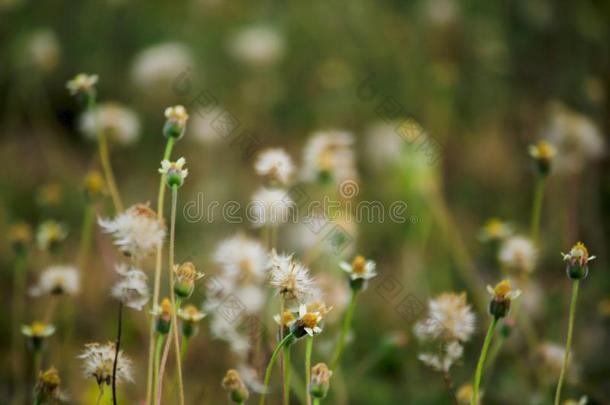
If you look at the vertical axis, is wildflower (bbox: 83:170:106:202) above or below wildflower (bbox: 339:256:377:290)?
above

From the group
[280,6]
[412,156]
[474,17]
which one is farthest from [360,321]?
[280,6]

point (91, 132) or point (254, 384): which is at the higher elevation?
point (91, 132)

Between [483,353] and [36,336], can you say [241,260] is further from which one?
[483,353]

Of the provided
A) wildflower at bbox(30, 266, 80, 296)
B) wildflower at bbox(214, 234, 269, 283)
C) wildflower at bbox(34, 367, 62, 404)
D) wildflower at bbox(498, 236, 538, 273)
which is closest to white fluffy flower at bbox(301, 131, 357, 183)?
wildflower at bbox(214, 234, 269, 283)

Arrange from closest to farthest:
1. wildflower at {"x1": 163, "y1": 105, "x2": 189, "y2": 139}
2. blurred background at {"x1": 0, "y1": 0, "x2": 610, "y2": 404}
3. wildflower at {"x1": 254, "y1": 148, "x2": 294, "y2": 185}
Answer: wildflower at {"x1": 163, "y1": 105, "x2": 189, "y2": 139}
wildflower at {"x1": 254, "y1": 148, "x2": 294, "y2": 185}
blurred background at {"x1": 0, "y1": 0, "x2": 610, "y2": 404}

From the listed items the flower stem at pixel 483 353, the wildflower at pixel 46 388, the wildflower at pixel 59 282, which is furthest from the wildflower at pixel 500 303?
the wildflower at pixel 59 282

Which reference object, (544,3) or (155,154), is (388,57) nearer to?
(544,3)

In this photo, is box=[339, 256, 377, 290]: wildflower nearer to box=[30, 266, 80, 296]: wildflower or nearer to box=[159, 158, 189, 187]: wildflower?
box=[159, 158, 189, 187]: wildflower
